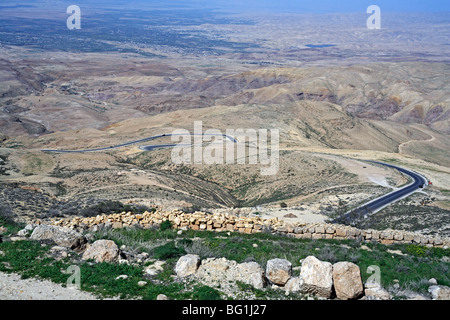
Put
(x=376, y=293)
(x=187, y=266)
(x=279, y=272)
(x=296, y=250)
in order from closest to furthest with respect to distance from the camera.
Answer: (x=376, y=293) → (x=279, y=272) → (x=187, y=266) → (x=296, y=250)

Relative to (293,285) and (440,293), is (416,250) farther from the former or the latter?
(293,285)

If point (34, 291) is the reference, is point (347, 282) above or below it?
above

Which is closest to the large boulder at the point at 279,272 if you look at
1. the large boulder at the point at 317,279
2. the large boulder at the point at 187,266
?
the large boulder at the point at 317,279

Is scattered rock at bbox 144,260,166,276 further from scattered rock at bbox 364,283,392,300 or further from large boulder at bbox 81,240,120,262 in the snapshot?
scattered rock at bbox 364,283,392,300

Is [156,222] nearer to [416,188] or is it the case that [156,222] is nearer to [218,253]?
[218,253]

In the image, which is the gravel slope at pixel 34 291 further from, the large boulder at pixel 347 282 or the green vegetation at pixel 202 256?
the large boulder at pixel 347 282

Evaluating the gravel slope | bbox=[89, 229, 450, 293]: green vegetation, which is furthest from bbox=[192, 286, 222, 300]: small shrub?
bbox=[89, 229, 450, 293]: green vegetation

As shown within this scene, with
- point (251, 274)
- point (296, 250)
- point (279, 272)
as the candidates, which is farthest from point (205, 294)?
point (296, 250)

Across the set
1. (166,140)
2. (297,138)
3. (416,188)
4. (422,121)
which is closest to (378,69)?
(422,121)
